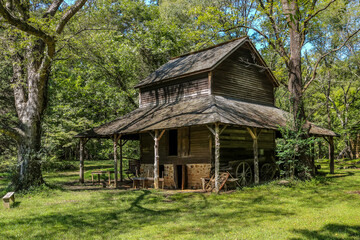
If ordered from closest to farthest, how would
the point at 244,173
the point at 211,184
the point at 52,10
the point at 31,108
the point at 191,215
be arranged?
the point at 191,215
the point at 211,184
the point at 31,108
the point at 52,10
the point at 244,173

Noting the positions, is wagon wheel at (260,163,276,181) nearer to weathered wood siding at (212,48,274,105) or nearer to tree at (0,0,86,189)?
weathered wood siding at (212,48,274,105)

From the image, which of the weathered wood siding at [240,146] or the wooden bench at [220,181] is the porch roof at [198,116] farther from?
the wooden bench at [220,181]

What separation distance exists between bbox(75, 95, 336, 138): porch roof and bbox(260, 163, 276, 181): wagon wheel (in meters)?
2.96

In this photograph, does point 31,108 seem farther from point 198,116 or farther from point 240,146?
point 240,146

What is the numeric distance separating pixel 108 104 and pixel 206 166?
15.4 metres

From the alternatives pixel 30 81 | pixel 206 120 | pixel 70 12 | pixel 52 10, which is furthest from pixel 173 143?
pixel 52 10

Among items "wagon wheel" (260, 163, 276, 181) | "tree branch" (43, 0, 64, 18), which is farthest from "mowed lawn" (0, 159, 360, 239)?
"tree branch" (43, 0, 64, 18)

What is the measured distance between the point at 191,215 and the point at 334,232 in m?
4.01

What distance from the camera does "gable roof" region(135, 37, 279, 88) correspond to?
57.9 feet

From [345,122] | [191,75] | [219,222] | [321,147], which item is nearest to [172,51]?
[191,75]

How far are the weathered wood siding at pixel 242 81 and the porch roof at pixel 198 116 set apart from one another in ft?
2.33

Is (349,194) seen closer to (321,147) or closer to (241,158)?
(241,158)

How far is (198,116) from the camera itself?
544 inches

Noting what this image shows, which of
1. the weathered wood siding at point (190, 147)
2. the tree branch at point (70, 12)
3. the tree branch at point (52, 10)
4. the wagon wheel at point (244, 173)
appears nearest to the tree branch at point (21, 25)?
the tree branch at point (70, 12)
